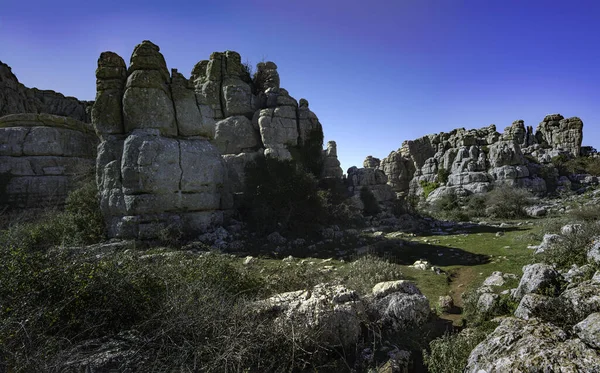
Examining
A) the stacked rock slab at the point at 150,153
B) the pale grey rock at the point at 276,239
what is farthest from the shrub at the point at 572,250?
the stacked rock slab at the point at 150,153

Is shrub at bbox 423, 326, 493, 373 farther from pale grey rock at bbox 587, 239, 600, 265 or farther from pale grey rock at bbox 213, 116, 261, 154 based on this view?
pale grey rock at bbox 213, 116, 261, 154

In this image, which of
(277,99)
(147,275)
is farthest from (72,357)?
(277,99)

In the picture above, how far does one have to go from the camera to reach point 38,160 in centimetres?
2216

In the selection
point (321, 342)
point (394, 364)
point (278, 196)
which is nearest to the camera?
point (394, 364)

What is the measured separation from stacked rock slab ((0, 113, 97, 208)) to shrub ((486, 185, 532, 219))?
97.6 ft

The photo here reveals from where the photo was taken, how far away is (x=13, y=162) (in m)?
21.4

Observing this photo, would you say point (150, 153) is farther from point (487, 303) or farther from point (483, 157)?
point (483, 157)

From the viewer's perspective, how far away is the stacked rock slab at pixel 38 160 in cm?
2114

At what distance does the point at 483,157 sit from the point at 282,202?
91.4 ft

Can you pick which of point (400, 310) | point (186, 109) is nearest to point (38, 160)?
point (186, 109)

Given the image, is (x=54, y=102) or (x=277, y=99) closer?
(x=277, y=99)

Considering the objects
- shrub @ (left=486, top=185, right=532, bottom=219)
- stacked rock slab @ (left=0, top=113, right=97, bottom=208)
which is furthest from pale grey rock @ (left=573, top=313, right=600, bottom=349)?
stacked rock slab @ (left=0, top=113, right=97, bottom=208)

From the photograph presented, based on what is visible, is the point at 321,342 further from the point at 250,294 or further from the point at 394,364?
the point at 250,294

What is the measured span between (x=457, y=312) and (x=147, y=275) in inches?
229
